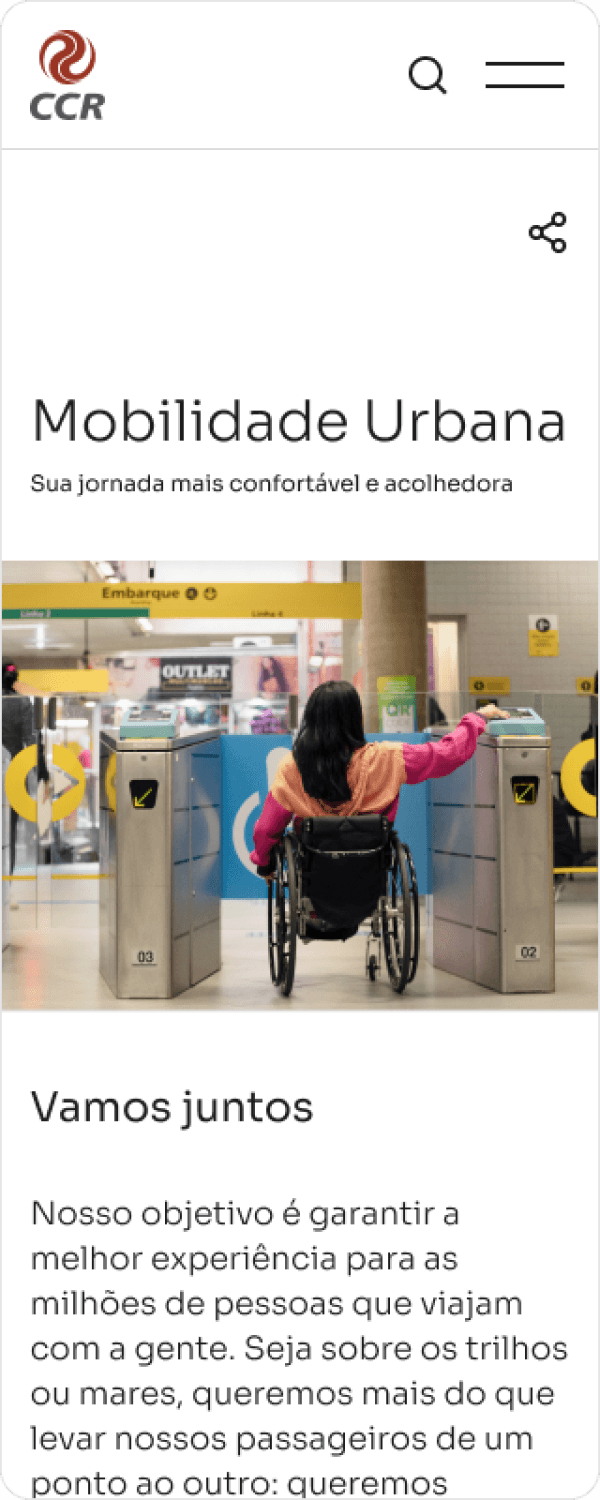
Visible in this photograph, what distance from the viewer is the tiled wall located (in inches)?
421

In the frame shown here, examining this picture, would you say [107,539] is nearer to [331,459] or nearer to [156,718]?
[331,459]

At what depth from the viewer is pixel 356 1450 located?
1.66 metres

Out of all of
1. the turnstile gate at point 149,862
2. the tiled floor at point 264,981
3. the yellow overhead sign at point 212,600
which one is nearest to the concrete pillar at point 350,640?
the yellow overhead sign at point 212,600

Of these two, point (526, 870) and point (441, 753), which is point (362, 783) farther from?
point (526, 870)

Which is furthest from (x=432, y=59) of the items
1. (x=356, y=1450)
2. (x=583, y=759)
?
(x=583, y=759)

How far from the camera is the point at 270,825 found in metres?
4.13

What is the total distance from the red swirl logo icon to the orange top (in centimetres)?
249

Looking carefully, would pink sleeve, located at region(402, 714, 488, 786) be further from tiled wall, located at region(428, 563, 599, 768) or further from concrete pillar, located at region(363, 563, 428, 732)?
tiled wall, located at region(428, 563, 599, 768)

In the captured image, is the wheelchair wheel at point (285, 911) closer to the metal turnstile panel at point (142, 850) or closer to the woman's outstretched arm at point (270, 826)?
the woman's outstretched arm at point (270, 826)

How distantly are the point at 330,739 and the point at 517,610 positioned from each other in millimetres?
7193

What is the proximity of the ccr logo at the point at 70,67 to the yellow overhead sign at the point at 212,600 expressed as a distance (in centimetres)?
680

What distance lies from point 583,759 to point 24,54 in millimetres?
5115

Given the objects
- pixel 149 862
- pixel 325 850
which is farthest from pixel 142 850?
pixel 325 850

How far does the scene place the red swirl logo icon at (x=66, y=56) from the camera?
1.77 metres
